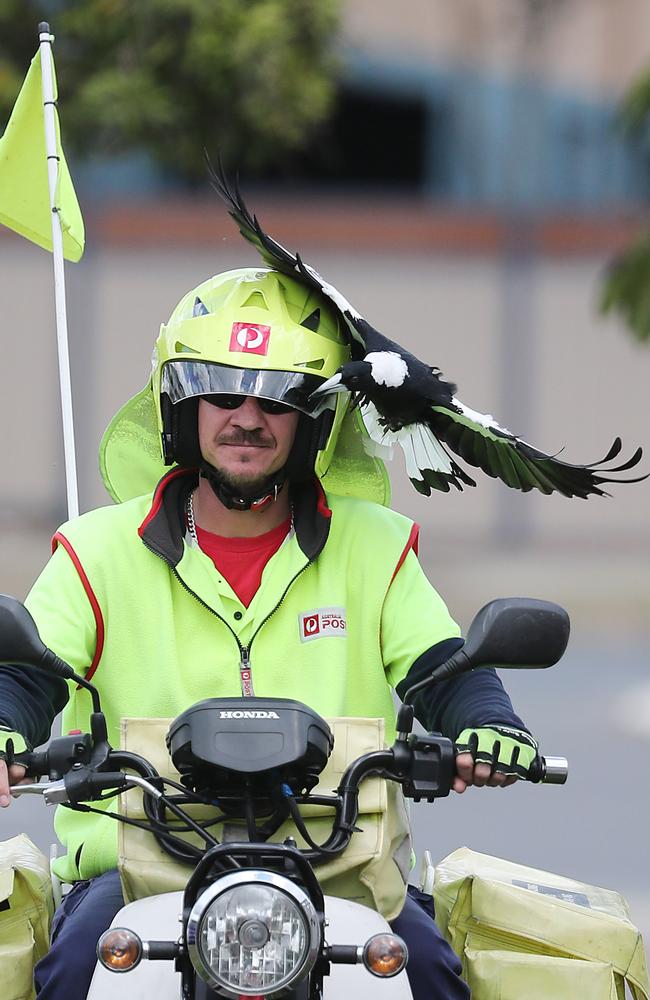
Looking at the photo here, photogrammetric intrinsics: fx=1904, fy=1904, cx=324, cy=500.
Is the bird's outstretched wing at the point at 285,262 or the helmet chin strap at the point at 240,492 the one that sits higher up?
the bird's outstretched wing at the point at 285,262

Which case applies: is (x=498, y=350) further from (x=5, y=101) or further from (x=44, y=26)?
(x=44, y=26)

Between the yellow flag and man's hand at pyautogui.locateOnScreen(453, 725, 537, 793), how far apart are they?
1962 mm

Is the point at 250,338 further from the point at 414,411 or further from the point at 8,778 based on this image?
the point at 8,778

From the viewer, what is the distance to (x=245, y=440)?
12.1ft

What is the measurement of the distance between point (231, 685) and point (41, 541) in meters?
15.1

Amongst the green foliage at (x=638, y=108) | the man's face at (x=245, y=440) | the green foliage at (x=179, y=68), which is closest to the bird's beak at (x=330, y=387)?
the man's face at (x=245, y=440)

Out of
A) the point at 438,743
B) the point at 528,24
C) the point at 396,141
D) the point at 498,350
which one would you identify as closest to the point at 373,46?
the point at 396,141

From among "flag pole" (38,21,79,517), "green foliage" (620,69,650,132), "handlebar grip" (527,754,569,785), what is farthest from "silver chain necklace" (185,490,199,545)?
"green foliage" (620,69,650,132)

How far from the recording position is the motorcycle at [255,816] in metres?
2.61

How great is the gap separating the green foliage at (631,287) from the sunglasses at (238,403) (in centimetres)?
1091

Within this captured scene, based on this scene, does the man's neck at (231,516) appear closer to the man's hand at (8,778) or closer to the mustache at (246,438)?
the mustache at (246,438)

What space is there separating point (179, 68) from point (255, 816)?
1320 centimetres

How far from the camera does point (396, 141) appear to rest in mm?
28000

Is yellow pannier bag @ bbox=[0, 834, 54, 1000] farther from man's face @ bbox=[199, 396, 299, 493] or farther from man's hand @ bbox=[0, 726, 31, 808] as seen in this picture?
man's face @ bbox=[199, 396, 299, 493]
